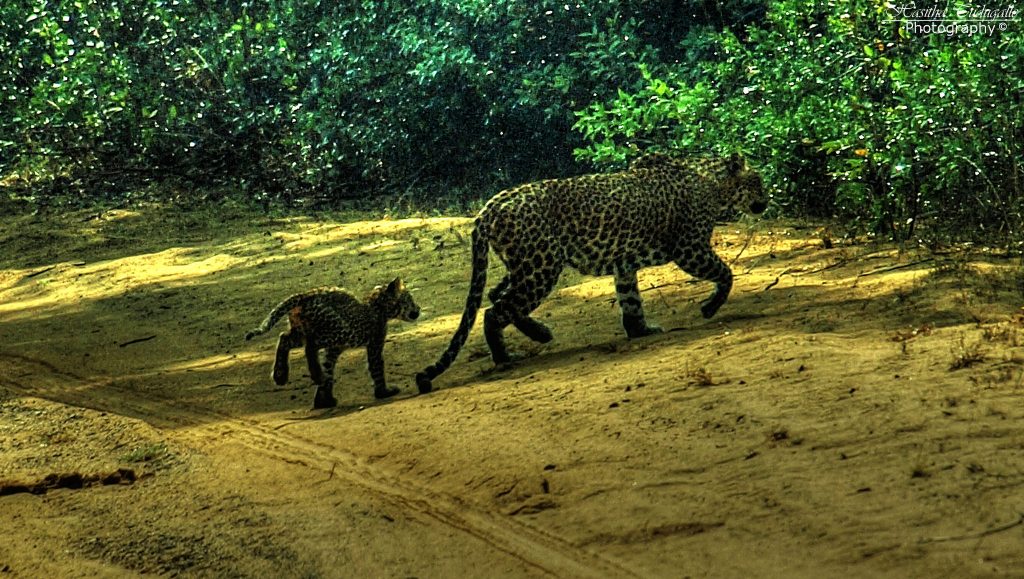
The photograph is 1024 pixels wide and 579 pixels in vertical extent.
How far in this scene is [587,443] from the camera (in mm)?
7656

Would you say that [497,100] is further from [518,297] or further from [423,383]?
[423,383]

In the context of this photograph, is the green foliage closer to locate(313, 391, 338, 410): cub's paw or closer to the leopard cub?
the leopard cub

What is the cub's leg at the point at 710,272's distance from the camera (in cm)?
1020

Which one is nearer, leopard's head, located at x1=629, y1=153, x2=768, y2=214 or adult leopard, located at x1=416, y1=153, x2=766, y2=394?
adult leopard, located at x1=416, y1=153, x2=766, y2=394

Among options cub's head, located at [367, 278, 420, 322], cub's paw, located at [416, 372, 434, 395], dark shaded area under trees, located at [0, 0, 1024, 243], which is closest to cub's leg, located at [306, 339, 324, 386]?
cub's head, located at [367, 278, 420, 322]

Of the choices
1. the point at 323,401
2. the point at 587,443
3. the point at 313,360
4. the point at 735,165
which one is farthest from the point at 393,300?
the point at 735,165

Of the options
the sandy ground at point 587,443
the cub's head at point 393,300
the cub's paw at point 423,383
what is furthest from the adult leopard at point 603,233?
the cub's head at point 393,300

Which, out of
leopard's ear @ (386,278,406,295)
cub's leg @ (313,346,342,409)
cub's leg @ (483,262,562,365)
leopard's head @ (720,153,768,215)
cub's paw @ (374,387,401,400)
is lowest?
cub's paw @ (374,387,401,400)

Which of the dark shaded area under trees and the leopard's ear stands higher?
the dark shaded area under trees

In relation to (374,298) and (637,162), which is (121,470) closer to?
(374,298)

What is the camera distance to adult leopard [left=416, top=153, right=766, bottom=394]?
9711 mm

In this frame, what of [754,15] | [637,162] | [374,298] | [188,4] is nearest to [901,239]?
[637,162]

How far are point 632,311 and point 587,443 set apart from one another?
2.55 meters

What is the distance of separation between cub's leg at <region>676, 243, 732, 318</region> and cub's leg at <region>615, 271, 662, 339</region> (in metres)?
0.43
